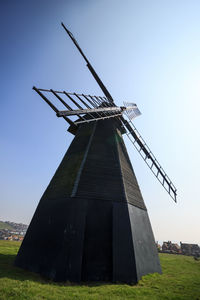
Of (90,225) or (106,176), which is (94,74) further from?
(90,225)

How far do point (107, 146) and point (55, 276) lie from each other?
8106 mm

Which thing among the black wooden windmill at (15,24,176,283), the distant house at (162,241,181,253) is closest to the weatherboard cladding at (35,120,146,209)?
the black wooden windmill at (15,24,176,283)

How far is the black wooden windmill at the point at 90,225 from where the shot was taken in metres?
7.86

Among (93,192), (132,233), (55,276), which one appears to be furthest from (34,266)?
(132,233)

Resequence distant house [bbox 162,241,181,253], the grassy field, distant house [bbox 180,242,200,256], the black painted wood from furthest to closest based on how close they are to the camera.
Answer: distant house [bbox 180,242,200,256] → distant house [bbox 162,241,181,253] → the black painted wood → the grassy field

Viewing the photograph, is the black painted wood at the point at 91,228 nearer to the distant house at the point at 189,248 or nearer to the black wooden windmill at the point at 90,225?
the black wooden windmill at the point at 90,225

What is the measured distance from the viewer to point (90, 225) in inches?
343

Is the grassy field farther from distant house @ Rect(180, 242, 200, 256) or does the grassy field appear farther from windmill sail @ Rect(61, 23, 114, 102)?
distant house @ Rect(180, 242, 200, 256)

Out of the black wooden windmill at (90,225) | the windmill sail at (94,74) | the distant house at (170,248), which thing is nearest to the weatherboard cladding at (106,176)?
the black wooden windmill at (90,225)

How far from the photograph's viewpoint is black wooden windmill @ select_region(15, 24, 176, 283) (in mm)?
7859

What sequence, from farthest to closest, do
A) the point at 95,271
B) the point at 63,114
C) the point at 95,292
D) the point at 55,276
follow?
the point at 63,114 < the point at 95,271 < the point at 55,276 < the point at 95,292

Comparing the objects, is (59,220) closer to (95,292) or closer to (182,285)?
(95,292)

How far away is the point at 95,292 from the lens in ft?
20.9

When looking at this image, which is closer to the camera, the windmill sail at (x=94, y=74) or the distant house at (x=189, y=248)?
the windmill sail at (x=94, y=74)
